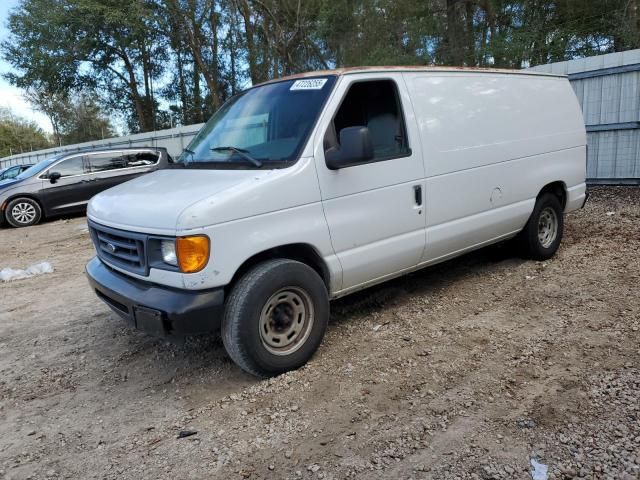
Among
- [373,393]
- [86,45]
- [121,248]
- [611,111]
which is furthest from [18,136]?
[373,393]

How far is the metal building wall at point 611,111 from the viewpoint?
8.55 m

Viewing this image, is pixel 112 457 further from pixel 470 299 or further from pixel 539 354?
pixel 470 299

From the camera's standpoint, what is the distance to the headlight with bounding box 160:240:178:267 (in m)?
2.98

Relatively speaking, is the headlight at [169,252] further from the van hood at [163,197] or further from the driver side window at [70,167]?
the driver side window at [70,167]

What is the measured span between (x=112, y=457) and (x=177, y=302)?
36.1 inches

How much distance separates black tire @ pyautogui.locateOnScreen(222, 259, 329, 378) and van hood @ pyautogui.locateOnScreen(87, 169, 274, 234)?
56 centimetres

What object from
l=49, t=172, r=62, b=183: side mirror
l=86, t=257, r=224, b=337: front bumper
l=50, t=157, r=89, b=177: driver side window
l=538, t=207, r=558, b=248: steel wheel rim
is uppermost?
l=50, t=157, r=89, b=177: driver side window

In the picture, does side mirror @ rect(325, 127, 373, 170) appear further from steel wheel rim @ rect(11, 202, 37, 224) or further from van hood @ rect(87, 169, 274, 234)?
steel wheel rim @ rect(11, 202, 37, 224)

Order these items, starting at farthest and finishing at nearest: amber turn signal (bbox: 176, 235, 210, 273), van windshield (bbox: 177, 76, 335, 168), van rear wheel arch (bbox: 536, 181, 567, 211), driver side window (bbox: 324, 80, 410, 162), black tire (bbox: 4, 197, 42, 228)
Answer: black tire (bbox: 4, 197, 42, 228), van rear wheel arch (bbox: 536, 181, 567, 211), driver side window (bbox: 324, 80, 410, 162), van windshield (bbox: 177, 76, 335, 168), amber turn signal (bbox: 176, 235, 210, 273)

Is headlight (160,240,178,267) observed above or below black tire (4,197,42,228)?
above

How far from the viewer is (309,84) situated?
378 centimetres

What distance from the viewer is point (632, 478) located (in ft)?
7.38

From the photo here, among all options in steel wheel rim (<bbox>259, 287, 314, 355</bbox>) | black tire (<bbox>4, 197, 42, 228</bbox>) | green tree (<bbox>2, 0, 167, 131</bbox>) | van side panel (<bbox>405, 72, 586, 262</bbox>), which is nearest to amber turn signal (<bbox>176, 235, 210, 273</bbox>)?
steel wheel rim (<bbox>259, 287, 314, 355</bbox>)

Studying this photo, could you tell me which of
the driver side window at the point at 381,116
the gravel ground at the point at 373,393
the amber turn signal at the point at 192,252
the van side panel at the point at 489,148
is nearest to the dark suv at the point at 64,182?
the gravel ground at the point at 373,393
